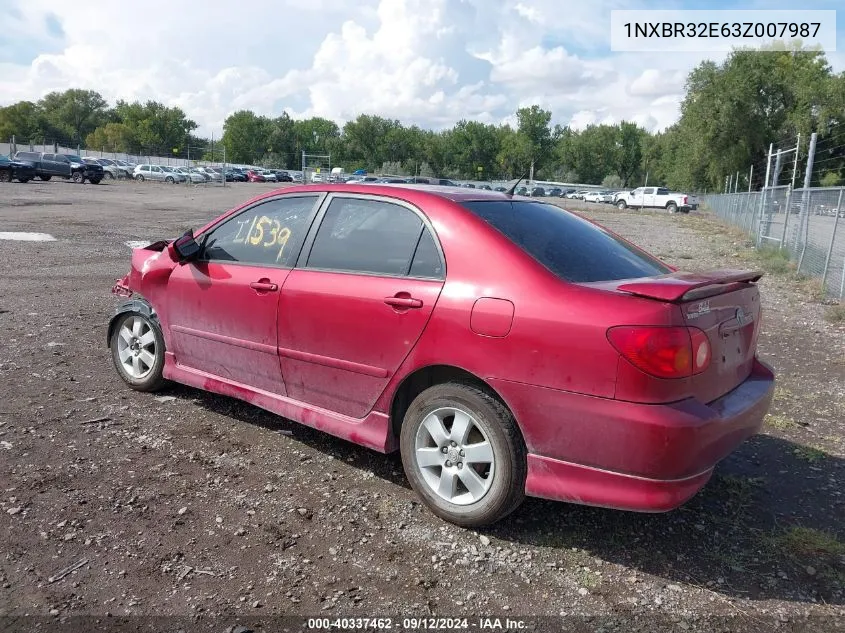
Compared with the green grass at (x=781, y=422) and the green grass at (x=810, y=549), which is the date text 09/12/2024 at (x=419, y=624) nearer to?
the green grass at (x=810, y=549)

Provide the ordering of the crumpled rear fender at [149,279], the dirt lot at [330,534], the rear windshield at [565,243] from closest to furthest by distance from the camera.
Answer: the dirt lot at [330,534]
the rear windshield at [565,243]
the crumpled rear fender at [149,279]

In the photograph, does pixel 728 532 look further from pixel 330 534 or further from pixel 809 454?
pixel 330 534

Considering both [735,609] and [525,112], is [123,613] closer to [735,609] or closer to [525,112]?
[735,609]

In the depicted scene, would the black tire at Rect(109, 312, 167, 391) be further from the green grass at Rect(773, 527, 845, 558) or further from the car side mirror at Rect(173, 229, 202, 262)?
Result: the green grass at Rect(773, 527, 845, 558)

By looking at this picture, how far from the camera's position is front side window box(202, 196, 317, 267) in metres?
4.12

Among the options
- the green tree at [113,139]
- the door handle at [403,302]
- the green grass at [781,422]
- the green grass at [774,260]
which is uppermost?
the green tree at [113,139]

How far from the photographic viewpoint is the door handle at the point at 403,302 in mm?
3340

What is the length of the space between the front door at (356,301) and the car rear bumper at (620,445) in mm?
649

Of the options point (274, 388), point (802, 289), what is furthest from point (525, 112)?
point (274, 388)

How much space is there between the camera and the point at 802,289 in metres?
11.0

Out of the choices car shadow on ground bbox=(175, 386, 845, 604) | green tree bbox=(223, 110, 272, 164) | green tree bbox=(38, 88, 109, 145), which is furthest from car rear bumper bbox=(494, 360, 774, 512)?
green tree bbox=(38, 88, 109, 145)

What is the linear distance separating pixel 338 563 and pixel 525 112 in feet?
412

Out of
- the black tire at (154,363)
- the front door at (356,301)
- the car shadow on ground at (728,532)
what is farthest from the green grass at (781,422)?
the black tire at (154,363)

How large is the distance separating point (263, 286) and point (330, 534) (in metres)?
1.54
